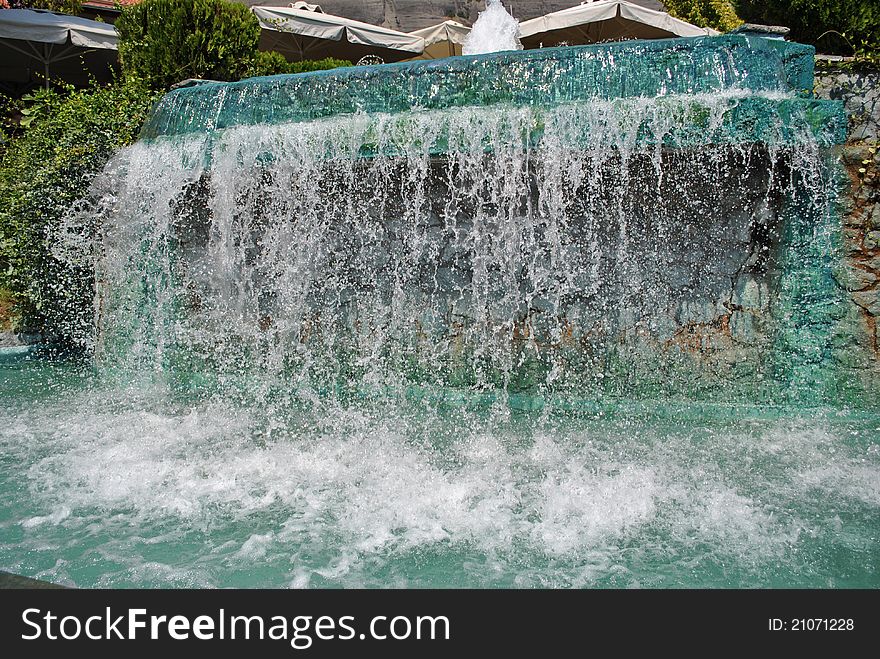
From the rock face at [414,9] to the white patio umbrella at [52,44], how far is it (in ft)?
9.93

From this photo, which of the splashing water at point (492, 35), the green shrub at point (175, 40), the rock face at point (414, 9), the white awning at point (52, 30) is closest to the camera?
the green shrub at point (175, 40)

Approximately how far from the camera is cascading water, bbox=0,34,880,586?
9.49 ft

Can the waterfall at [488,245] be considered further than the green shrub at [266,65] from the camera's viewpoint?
No

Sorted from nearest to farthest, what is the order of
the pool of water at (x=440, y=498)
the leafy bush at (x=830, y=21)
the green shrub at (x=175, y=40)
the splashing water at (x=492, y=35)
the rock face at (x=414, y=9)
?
1. the pool of water at (x=440, y=498)
2. the leafy bush at (x=830, y=21)
3. the green shrub at (x=175, y=40)
4. the splashing water at (x=492, y=35)
5. the rock face at (x=414, y=9)

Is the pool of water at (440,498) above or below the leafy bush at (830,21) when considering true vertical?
below

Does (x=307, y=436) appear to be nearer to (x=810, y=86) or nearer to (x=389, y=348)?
(x=389, y=348)

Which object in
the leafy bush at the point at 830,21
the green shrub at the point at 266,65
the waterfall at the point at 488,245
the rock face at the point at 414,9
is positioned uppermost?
the rock face at the point at 414,9

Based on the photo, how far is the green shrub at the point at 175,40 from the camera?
23.1ft

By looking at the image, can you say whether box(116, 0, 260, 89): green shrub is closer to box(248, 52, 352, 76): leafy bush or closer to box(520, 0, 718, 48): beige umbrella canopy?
box(248, 52, 352, 76): leafy bush

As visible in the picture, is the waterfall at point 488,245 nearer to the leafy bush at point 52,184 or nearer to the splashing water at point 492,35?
the leafy bush at point 52,184

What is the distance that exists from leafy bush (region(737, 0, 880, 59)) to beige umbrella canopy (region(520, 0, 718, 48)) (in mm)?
3477

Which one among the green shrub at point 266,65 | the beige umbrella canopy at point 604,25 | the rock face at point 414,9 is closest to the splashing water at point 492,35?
the beige umbrella canopy at point 604,25

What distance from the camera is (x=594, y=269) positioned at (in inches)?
178

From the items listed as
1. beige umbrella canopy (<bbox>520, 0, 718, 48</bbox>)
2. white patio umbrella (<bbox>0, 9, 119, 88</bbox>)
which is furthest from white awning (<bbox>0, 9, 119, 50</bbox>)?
beige umbrella canopy (<bbox>520, 0, 718, 48</bbox>)
